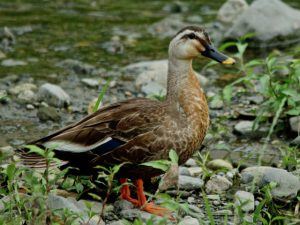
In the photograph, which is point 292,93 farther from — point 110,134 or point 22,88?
point 22,88

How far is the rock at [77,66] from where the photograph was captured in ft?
32.3

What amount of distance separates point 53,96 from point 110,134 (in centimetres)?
286

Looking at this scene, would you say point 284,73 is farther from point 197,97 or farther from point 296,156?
point 197,97

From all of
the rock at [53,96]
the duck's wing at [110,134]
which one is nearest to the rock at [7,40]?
the rock at [53,96]

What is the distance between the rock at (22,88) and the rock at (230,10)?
4453mm

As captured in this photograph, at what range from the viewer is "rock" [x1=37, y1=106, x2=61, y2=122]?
26.9 ft

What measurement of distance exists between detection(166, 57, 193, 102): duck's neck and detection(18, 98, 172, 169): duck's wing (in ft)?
0.92

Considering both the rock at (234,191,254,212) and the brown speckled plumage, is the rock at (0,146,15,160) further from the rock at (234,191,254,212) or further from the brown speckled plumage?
the rock at (234,191,254,212)

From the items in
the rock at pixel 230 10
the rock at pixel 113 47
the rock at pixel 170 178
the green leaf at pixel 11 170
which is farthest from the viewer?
the rock at pixel 230 10

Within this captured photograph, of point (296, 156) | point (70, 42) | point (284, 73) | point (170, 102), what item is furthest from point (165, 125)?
point (70, 42)

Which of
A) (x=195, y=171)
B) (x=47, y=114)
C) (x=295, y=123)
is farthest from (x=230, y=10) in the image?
(x=195, y=171)

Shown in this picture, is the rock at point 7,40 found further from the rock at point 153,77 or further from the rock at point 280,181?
the rock at point 280,181

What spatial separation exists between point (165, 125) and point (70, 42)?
5591 millimetres

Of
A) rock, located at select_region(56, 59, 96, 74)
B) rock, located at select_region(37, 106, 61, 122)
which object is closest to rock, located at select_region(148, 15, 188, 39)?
rock, located at select_region(56, 59, 96, 74)
